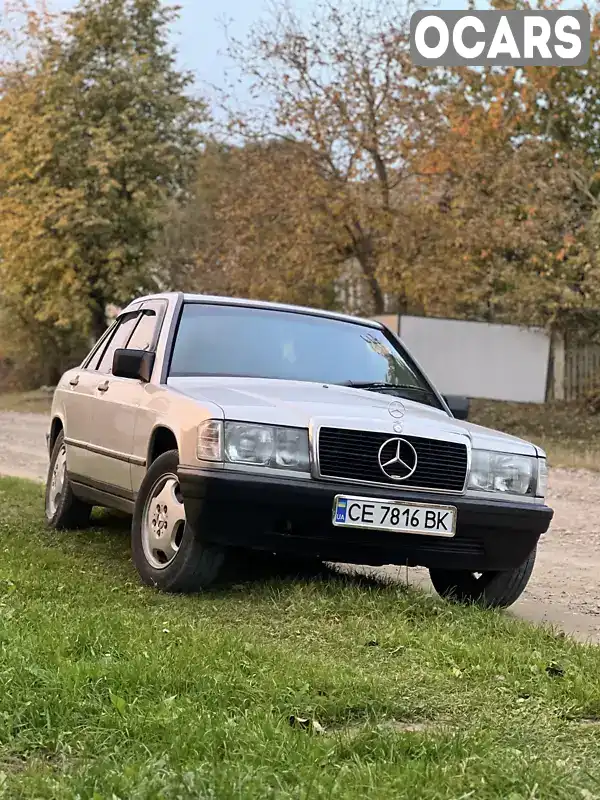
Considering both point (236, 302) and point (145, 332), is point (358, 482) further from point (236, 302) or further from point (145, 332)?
point (145, 332)

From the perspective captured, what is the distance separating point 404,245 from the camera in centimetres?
2202

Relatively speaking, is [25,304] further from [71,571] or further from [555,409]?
[71,571]

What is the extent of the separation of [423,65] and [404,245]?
377cm

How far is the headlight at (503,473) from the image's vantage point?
17.0 feet

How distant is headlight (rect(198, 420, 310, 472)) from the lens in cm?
489

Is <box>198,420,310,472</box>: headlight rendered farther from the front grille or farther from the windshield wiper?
the windshield wiper

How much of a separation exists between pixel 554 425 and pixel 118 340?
1636cm

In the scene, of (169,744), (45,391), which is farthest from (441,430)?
(45,391)

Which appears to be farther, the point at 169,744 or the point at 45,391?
the point at 45,391

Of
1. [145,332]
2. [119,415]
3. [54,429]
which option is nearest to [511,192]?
[54,429]

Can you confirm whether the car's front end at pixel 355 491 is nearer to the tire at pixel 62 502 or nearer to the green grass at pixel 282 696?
the green grass at pixel 282 696

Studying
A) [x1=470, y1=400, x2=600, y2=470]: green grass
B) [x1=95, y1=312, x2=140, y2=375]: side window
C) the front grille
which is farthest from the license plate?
[x1=470, y1=400, x2=600, y2=470]: green grass

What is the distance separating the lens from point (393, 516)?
4.91m

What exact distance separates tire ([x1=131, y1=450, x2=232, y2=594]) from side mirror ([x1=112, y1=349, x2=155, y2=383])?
0.75 metres
